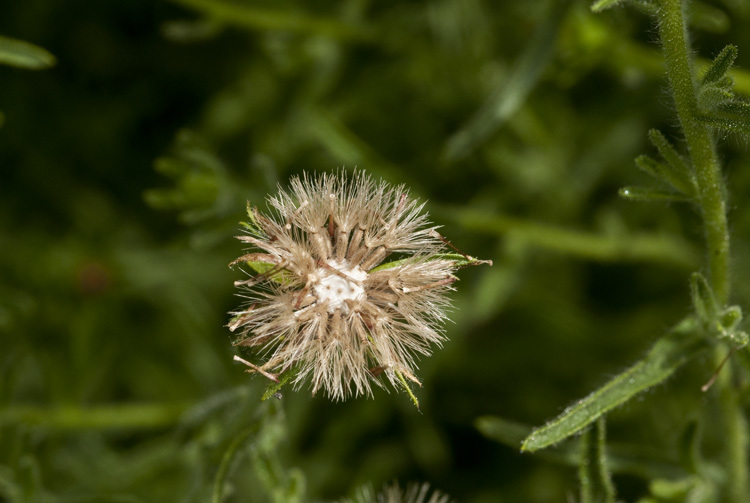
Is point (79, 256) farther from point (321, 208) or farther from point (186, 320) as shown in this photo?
point (321, 208)

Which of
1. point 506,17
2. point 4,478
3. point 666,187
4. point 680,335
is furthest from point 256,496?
point 506,17

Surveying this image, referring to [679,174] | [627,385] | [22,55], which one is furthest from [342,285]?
[22,55]

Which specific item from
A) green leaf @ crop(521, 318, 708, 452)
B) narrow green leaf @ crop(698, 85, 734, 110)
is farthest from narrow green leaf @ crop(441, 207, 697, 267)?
narrow green leaf @ crop(698, 85, 734, 110)

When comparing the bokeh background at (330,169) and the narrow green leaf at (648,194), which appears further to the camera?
the bokeh background at (330,169)

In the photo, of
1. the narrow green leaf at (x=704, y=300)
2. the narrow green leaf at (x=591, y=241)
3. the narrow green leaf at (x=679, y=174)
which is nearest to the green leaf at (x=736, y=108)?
the narrow green leaf at (x=679, y=174)

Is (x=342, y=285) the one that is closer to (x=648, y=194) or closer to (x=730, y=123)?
(x=648, y=194)

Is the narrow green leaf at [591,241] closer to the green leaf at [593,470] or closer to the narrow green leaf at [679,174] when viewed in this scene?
the green leaf at [593,470]
